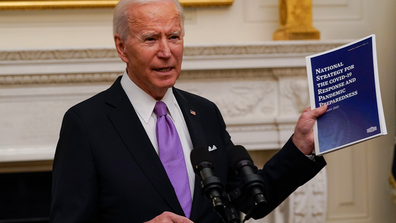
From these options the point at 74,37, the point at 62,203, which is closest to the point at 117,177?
the point at 62,203

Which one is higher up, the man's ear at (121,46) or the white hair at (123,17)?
the white hair at (123,17)

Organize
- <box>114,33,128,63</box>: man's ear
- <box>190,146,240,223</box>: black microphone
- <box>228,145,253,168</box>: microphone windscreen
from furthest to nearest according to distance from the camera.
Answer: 1. <box>114,33,128,63</box>: man's ear
2. <box>228,145,253,168</box>: microphone windscreen
3. <box>190,146,240,223</box>: black microphone

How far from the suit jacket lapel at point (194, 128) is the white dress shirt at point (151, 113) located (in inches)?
1.1

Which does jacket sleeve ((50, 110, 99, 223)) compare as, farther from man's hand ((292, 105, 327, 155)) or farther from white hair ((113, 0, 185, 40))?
man's hand ((292, 105, 327, 155))

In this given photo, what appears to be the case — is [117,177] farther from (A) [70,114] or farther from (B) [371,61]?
(B) [371,61]

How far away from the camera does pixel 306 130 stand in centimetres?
139

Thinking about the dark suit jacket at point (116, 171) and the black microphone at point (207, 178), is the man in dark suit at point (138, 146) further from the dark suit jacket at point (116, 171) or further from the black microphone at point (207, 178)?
the black microphone at point (207, 178)

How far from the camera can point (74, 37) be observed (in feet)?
9.84

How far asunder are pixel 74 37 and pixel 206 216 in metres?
1.95

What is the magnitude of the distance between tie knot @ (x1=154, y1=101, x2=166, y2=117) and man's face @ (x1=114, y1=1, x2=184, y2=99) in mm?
82

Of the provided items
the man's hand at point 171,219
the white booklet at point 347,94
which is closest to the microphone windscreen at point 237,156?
the man's hand at point 171,219

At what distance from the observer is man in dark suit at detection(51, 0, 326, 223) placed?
1.33 m

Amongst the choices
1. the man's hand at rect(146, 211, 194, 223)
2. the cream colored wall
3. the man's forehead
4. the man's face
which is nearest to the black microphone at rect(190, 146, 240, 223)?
the man's hand at rect(146, 211, 194, 223)

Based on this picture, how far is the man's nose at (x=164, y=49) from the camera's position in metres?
1.38
